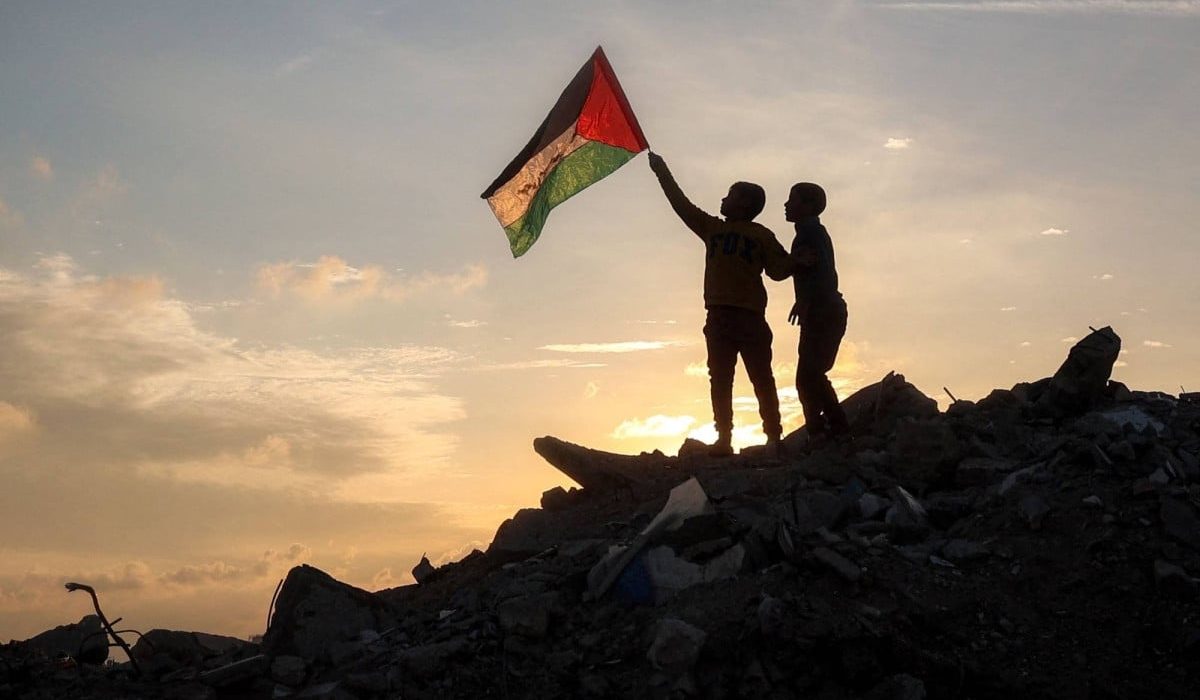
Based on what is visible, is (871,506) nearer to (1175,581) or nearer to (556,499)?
(1175,581)

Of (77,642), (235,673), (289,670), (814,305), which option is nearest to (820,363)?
(814,305)

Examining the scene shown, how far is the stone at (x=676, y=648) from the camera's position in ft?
24.1

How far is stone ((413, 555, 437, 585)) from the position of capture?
1170cm

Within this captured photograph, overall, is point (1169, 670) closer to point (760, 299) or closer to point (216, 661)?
point (760, 299)

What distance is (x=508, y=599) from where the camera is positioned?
8602 mm

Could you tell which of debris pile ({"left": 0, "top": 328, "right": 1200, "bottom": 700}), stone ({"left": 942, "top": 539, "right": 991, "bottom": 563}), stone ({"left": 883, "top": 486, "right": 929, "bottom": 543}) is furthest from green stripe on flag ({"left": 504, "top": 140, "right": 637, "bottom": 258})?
stone ({"left": 942, "top": 539, "right": 991, "bottom": 563})

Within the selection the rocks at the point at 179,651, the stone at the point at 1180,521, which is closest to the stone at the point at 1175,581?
the stone at the point at 1180,521

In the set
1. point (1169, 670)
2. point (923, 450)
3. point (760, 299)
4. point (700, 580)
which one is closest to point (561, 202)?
point (760, 299)

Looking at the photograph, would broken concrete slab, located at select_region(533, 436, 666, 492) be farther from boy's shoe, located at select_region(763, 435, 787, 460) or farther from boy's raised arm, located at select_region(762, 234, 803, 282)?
boy's raised arm, located at select_region(762, 234, 803, 282)

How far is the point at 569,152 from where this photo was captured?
12.6 meters

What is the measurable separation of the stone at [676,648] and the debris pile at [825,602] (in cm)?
1

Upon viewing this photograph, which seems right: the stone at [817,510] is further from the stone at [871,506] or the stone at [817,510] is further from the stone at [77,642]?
the stone at [77,642]

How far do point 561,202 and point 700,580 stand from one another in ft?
18.1

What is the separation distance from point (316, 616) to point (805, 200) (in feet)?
20.3
